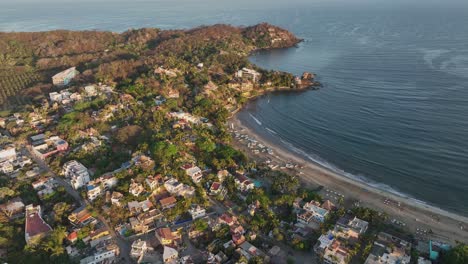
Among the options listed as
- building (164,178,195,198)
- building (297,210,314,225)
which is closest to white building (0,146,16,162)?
building (164,178,195,198)

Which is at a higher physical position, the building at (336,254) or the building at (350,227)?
the building at (350,227)

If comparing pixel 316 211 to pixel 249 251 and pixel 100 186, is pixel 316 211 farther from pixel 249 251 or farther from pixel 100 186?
pixel 100 186

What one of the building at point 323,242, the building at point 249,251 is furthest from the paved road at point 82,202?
the building at point 323,242

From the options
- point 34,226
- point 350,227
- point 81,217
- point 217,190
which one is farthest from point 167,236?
point 350,227

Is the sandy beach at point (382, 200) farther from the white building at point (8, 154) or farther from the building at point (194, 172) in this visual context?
the white building at point (8, 154)

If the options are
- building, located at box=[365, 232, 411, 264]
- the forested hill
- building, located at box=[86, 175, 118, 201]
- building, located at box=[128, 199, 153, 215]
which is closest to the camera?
building, located at box=[365, 232, 411, 264]

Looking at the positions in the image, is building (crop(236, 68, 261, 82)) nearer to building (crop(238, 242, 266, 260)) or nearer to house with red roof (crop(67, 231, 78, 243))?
building (crop(238, 242, 266, 260))
